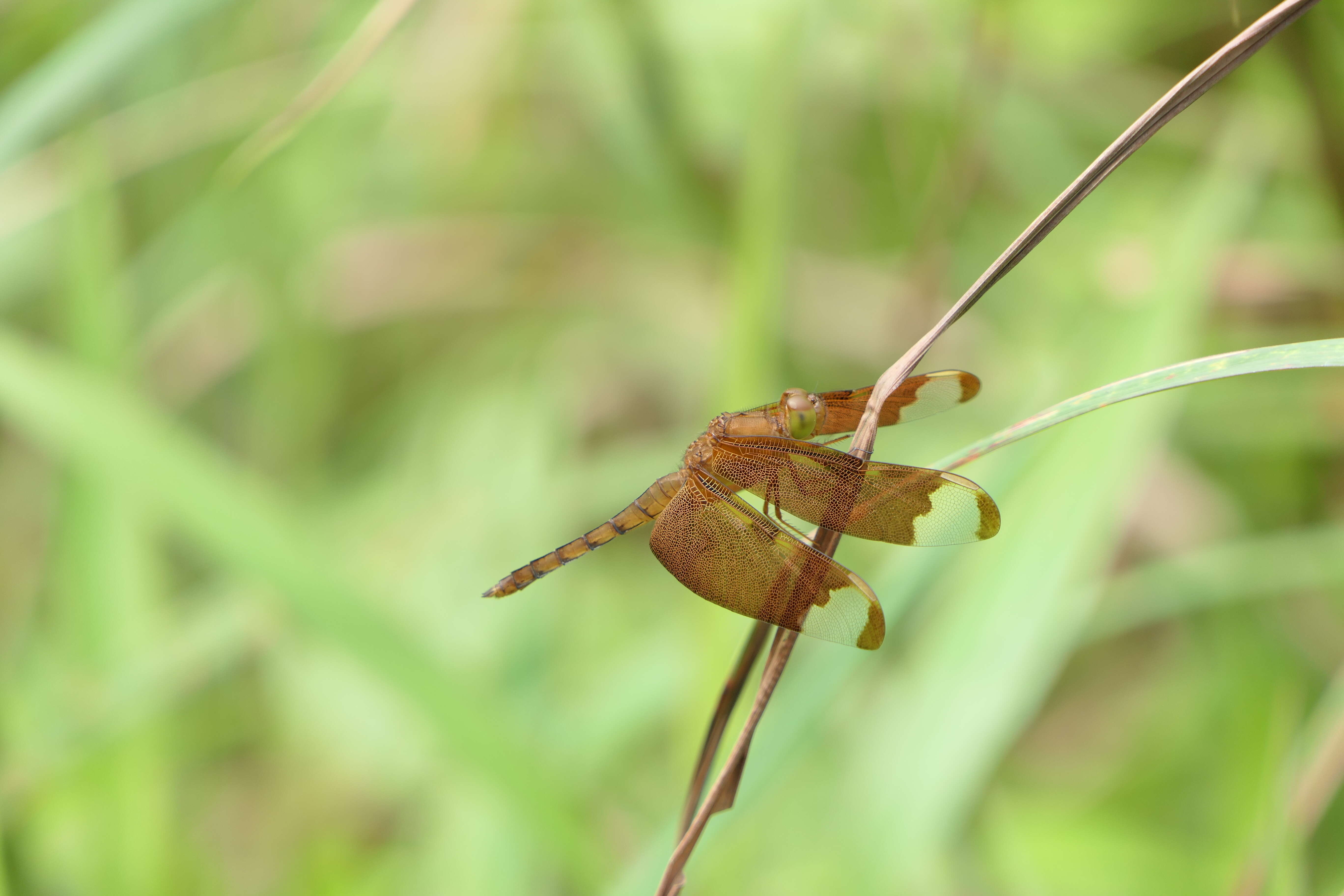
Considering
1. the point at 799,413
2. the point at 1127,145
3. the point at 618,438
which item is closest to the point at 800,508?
the point at 799,413

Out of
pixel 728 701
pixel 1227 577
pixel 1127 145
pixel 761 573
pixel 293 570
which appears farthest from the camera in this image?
pixel 1227 577

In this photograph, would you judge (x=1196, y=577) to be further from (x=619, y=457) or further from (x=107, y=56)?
(x=107, y=56)

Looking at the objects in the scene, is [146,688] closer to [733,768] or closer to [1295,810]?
[733,768]

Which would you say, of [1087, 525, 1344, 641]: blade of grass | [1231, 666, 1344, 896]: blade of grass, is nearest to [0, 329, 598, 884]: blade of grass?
[1231, 666, 1344, 896]: blade of grass

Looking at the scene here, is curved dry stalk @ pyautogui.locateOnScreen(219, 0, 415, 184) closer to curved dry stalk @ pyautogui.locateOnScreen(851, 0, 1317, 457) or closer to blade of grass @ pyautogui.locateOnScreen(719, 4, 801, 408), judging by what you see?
blade of grass @ pyautogui.locateOnScreen(719, 4, 801, 408)

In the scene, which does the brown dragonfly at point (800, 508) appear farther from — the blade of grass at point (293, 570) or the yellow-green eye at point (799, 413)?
the blade of grass at point (293, 570)

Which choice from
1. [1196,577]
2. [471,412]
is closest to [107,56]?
[471,412]
